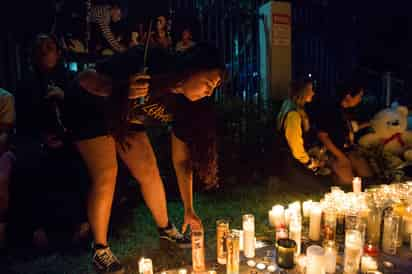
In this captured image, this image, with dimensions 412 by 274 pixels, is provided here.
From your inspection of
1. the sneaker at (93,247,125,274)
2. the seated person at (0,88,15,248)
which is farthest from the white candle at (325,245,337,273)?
the seated person at (0,88,15,248)

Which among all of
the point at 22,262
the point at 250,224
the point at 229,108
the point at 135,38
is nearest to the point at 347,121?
the point at 229,108

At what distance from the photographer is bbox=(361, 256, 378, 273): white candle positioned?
2.43 metres

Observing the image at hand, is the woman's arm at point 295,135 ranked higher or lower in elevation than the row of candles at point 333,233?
higher

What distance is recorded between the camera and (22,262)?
2887mm

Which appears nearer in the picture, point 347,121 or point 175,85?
point 175,85

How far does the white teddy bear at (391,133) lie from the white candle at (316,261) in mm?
3142

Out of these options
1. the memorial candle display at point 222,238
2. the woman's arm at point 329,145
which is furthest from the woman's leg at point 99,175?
the woman's arm at point 329,145

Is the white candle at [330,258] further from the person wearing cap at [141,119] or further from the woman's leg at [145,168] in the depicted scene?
the woman's leg at [145,168]

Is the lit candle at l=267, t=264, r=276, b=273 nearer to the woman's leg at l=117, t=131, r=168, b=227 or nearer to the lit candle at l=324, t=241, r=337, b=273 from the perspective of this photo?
the lit candle at l=324, t=241, r=337, b=273

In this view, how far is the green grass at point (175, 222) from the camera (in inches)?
110

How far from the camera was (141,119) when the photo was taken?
258cm

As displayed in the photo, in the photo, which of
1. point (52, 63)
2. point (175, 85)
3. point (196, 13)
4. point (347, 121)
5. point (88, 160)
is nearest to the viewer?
point (175, 85)

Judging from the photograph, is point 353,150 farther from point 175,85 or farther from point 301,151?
point 175,85

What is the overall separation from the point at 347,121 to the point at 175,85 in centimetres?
289
